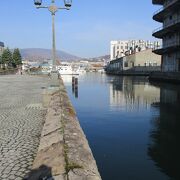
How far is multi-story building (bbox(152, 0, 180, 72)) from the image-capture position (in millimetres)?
60125

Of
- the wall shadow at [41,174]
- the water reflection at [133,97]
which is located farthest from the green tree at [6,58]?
the wall shadow at [41,174]

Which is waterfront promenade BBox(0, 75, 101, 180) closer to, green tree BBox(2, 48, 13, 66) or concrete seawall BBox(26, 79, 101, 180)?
concrete seawall BBox(26, 79, 101, 180)

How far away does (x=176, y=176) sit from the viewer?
9203 millimetres

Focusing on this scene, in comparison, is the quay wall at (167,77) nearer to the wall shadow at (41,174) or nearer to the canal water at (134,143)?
the canal water at (134,143)

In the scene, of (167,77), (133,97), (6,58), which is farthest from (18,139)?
(6,58)

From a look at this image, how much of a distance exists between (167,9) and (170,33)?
16.6ft

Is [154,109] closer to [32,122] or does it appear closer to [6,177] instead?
[32,122]

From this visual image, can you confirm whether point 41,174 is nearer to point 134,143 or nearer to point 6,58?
point 134,143

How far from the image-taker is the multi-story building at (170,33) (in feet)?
197

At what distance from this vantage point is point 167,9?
62625 millimetres

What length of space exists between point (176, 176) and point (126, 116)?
10.7 meters

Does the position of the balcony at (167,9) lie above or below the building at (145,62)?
above

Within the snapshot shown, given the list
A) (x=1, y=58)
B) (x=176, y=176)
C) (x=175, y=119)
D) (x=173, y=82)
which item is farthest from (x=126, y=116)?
(x=1, y=58)

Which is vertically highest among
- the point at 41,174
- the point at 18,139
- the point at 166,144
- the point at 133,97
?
the point at 41,174
